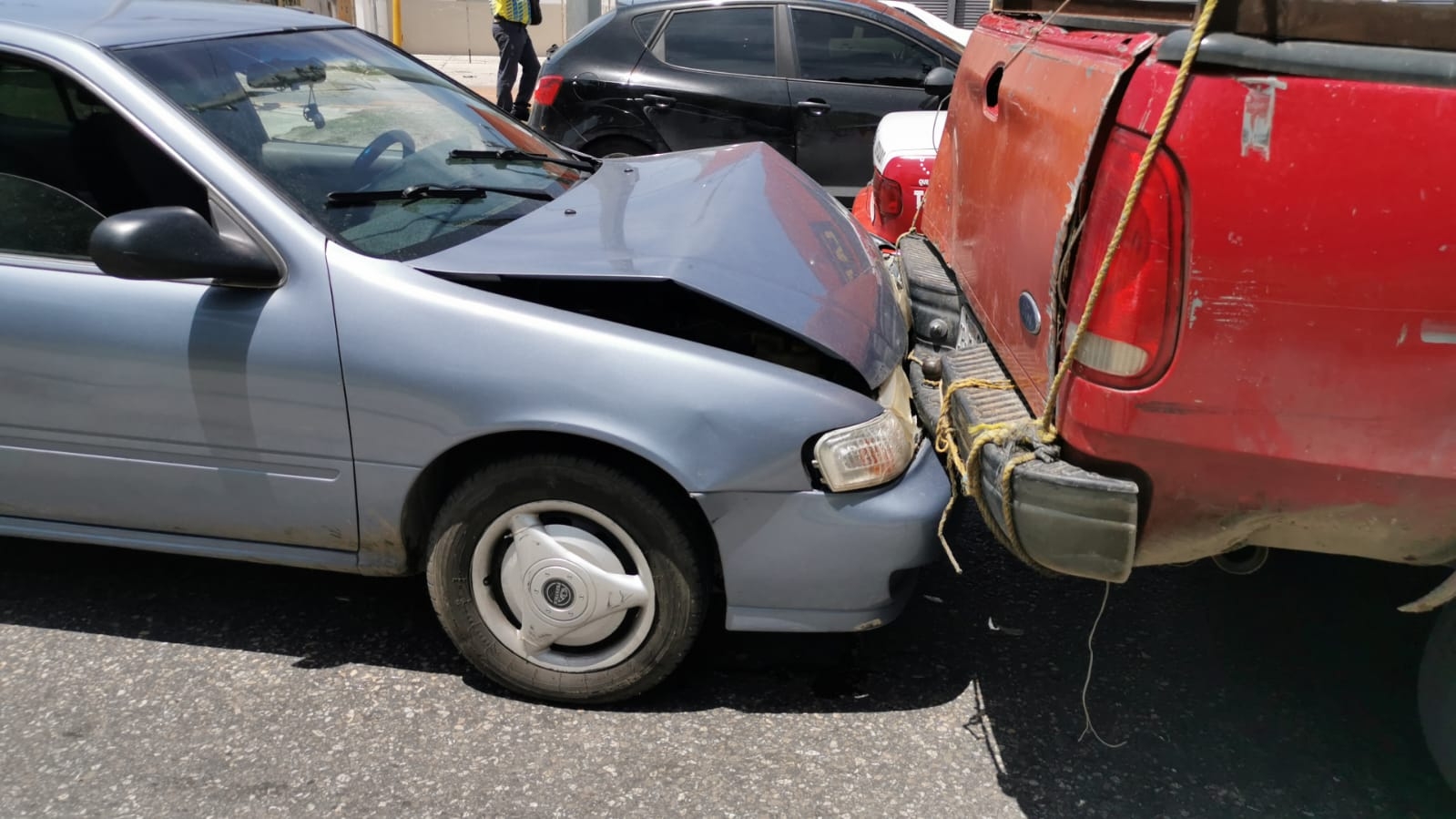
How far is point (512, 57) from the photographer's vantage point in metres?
10.9

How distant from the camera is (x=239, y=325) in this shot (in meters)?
2.75

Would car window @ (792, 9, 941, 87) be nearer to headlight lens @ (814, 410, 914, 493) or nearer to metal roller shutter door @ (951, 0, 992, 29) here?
headlight lens @ (814, 410, 914, 493)

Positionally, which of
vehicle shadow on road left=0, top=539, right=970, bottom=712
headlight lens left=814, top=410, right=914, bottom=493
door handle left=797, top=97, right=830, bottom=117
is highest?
door handle left=797, top=97, right=830, bottom=117

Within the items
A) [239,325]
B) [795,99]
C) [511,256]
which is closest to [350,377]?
[239,325]

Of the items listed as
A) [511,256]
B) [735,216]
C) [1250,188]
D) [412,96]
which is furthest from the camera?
[412,96]

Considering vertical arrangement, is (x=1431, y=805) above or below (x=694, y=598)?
below

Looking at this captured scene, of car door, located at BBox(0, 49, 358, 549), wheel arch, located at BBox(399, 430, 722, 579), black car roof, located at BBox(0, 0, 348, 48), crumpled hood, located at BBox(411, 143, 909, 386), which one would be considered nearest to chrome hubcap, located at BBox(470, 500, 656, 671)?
wheel arch, located at BBox(399, 430, 722, 579)

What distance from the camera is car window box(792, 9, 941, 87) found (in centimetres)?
718

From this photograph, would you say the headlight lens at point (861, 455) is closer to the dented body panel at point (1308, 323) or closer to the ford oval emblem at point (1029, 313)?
the ford oval emblem at point (1029, 313)

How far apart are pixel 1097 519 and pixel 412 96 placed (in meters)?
2.69

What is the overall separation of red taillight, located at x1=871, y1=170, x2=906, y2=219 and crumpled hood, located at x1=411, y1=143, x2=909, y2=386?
1130mm

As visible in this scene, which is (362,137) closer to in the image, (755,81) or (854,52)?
(755,81)

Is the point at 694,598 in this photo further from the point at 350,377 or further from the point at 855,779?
the point at 350,377

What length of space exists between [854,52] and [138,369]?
212 inches
